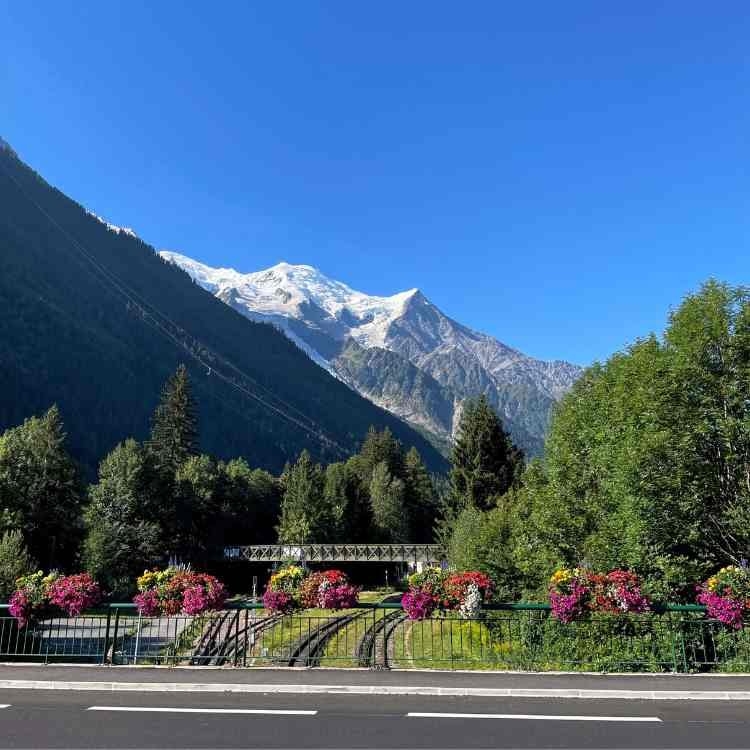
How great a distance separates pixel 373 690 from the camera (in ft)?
41.3

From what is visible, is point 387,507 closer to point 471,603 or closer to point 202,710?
point 471,603

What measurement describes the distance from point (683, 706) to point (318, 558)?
229 ft

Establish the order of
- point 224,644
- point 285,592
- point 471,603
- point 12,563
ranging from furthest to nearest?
1. point 12,563
2. point 224,644
3. point 285,592
4. point 471,603

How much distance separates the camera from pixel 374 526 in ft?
320

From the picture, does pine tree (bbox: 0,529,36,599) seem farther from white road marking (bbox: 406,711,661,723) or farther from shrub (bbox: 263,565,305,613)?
white road marking (bbox: 406,711,661,723)

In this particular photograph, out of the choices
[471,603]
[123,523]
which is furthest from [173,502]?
[471,603]

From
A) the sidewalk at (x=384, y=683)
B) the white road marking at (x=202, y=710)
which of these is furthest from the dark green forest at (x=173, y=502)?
the white road marking at (x=202, y=710)

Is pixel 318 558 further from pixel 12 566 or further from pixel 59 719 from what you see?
pixel 59 719

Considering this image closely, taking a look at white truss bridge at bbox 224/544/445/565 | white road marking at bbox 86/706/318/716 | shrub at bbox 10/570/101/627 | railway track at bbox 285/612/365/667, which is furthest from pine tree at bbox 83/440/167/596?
white road marking at bbox 86/706/318/716

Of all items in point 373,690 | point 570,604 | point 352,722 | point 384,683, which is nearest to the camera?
point 352,722

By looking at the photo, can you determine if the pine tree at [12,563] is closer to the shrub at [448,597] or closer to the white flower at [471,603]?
the shrub at [448,597]

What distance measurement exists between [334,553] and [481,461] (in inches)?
1116

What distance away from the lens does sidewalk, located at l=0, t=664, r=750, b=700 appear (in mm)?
12320

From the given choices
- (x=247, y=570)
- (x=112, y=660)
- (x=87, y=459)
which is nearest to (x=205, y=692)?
(x=112, y=660)
